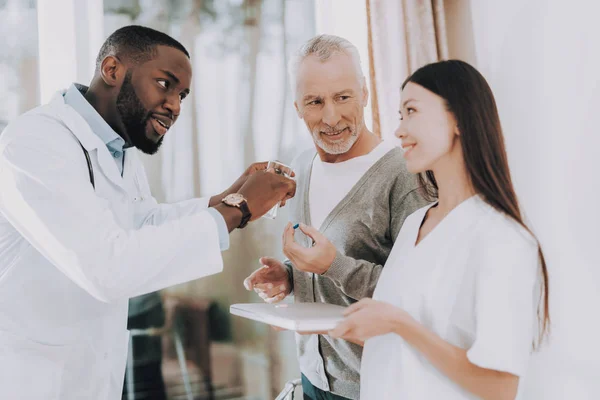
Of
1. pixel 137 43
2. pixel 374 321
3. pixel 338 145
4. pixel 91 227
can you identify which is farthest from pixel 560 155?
pixel 91 227

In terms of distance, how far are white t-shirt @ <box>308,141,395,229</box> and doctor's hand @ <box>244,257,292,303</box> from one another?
0.51 feet

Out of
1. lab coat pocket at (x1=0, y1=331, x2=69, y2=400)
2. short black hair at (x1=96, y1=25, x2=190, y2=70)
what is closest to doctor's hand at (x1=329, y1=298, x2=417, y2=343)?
lab coat pocket at (x1=0, y1=331, x2=69, y2=400)

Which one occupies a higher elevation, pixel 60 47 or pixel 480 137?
pixel 60 47

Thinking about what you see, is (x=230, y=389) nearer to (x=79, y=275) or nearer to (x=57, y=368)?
(x=57, y=368)

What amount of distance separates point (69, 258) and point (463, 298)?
0.76m

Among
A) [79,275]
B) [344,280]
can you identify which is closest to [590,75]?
[344,280]

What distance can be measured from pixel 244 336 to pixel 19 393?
143 cm

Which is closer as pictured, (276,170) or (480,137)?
(480,137)

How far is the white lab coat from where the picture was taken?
1.09 m

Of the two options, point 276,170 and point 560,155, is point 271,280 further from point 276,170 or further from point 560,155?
point 560,155

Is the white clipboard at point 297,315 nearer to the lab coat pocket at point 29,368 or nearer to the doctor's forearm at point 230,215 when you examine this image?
the doctor's forearm at point 230,215

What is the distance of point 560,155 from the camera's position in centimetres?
192

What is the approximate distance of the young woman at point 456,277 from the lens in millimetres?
877

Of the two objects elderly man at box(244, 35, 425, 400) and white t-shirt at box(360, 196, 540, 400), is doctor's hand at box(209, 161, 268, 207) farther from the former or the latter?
white t-shirt at box(360, 196, 540, 400)
